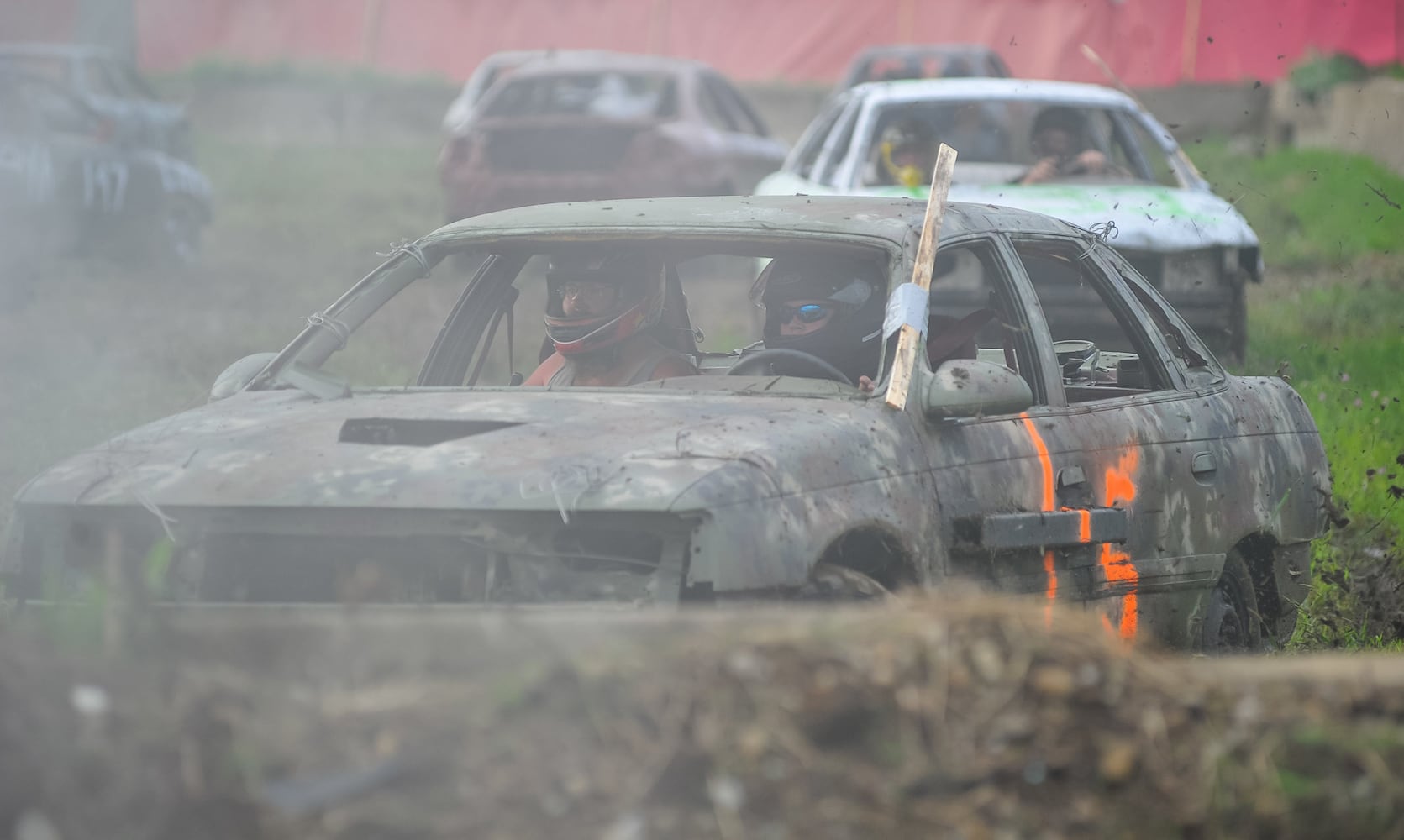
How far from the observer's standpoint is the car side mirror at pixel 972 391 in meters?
4.65

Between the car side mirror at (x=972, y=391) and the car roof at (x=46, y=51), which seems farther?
the car roof at (x=46, y=51)

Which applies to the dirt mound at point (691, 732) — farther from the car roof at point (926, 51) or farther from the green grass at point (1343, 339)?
the car roof at point (926, 51)

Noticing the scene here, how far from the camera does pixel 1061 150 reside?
10414mm

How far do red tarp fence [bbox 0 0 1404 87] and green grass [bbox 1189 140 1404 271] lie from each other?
2.84 m

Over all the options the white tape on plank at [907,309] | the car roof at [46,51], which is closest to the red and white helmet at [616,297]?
the white tape on plank at [907,309]

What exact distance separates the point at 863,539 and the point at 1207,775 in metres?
1.53

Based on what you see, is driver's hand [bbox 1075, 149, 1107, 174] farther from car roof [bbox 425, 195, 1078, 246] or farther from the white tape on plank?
the white tape on plank

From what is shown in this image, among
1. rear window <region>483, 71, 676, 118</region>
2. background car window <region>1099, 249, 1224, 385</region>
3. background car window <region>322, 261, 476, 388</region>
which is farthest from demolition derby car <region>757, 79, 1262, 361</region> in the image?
rear window <region>483, 71, 676, 118</region>

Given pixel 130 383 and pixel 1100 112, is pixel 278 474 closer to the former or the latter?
pixel 130 383

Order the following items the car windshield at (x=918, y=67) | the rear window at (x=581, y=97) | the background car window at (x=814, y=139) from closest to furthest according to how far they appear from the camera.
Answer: the background car window at (x=814, y=139) < the rear window at (x=581, y=97) < the car windshield at (x=918, y=67)

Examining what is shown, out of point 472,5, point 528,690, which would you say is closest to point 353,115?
point 472,5

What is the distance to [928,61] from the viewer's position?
70.1 ft

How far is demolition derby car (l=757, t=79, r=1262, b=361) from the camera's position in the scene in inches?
382

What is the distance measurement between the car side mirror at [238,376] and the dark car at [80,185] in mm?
9446
